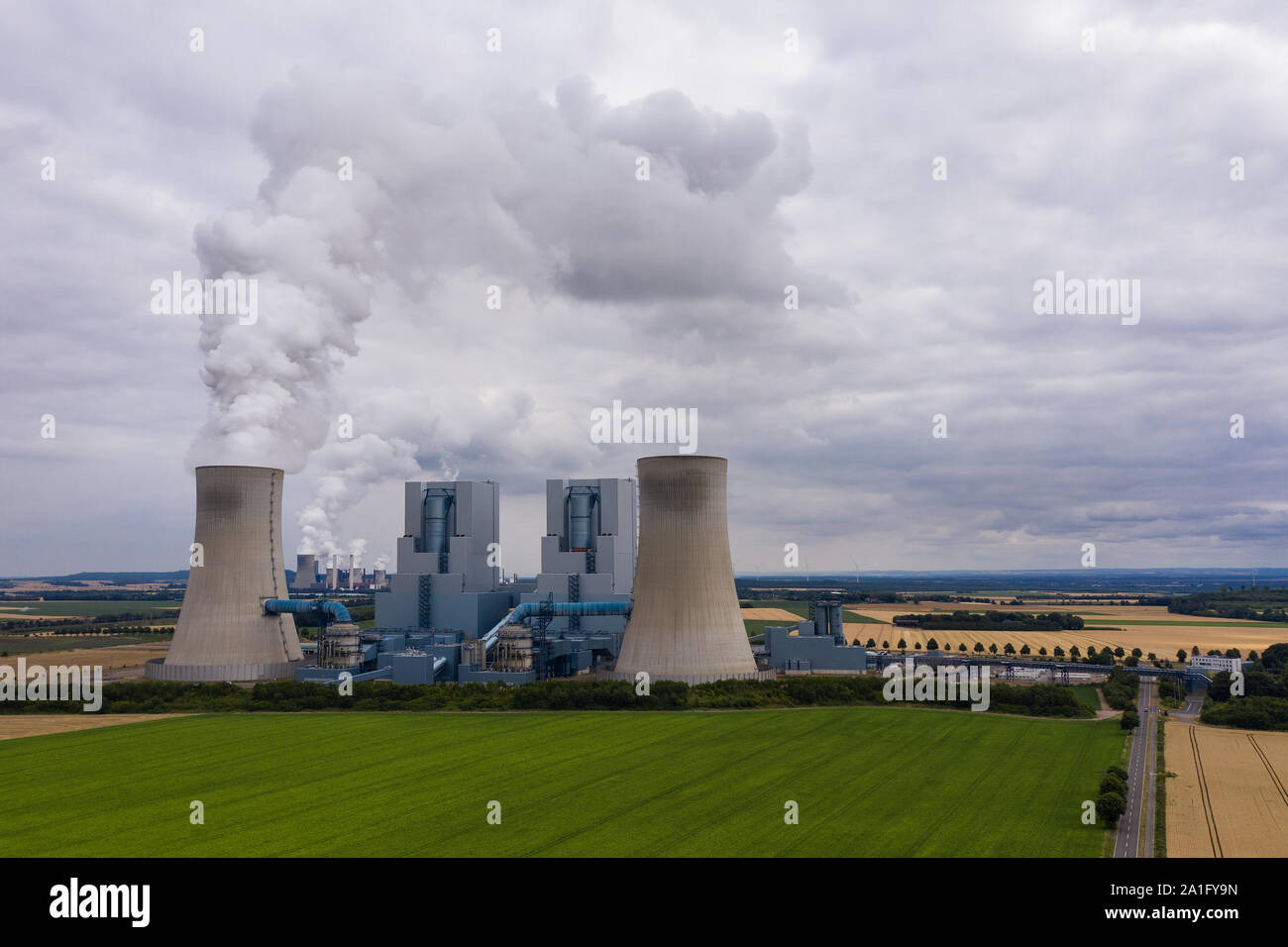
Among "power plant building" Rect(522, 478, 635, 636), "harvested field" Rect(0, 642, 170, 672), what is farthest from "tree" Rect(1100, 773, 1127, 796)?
"harvested field" Rect(0, 642, 170, 672)

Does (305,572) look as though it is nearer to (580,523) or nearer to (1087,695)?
(580,523)

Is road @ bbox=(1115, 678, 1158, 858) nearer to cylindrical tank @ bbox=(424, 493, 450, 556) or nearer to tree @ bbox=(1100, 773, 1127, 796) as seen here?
tree @ bbox=(1100, 773, 1127, 796)

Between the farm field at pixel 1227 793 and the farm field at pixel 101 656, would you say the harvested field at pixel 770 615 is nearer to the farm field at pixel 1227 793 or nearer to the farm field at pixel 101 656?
the farm field at pixel 101 656

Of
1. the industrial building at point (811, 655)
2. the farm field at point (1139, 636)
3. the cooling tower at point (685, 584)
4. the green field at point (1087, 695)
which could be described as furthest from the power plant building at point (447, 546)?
the farm field at point (1139, 636)

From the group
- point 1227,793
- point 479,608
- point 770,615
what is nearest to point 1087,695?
point 1227,793

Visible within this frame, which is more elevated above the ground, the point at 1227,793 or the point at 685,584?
the point at 685,584

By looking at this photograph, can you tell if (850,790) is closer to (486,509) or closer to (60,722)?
(60,722)
